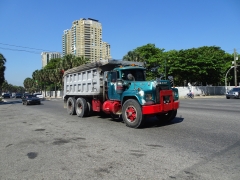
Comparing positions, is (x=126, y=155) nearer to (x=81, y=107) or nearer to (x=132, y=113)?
(x=132, y=113)

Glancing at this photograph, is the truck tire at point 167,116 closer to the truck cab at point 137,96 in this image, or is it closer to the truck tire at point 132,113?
the truck cab at point 137,96

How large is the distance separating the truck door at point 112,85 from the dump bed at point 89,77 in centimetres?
66

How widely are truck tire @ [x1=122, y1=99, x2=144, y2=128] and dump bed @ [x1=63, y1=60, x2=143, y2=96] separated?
7.52ft

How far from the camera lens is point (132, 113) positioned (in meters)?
8.47

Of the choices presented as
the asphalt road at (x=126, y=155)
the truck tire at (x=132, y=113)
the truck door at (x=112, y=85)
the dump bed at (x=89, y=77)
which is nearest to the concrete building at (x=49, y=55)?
the dump bed at (x=89, y=77)

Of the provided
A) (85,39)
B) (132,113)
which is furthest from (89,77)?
(85,39)

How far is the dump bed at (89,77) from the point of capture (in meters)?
10.6

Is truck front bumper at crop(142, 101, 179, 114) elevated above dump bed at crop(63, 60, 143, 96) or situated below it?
below

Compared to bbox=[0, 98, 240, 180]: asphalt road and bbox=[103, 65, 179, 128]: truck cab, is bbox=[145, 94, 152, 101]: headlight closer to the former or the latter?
bbox=[103, 65, 179, 128]: truck cab

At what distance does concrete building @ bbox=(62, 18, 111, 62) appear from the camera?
35.1m

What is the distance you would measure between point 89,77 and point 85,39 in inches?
989

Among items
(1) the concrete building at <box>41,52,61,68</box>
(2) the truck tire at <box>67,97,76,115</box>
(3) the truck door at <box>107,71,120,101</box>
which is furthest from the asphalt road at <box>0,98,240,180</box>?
(1) the concrete building at <box>41,52,61,68</box>

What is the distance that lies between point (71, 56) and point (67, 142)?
38.5 metres

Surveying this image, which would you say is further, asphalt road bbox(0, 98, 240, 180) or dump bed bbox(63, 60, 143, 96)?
dump bed bbox(63, 60, 143, 96)
